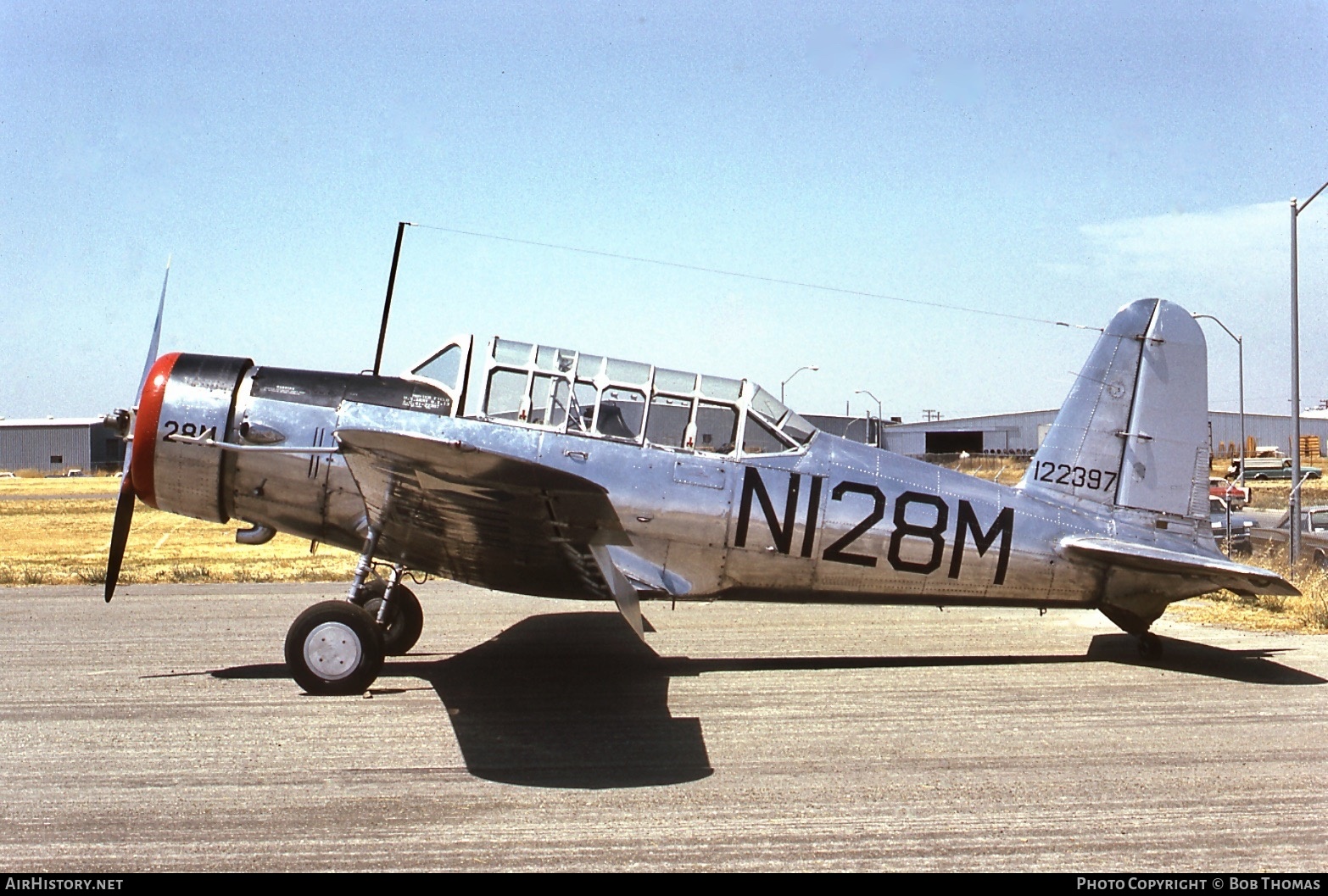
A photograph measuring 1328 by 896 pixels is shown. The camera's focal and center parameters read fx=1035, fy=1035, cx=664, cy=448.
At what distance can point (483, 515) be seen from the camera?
643cm

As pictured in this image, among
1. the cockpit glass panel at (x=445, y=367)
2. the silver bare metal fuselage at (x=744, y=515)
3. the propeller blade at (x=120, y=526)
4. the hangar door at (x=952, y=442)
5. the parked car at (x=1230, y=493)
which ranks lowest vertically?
the propeller blade at (x=120, y=526)

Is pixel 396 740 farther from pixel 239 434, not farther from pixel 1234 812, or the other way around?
pixel 1234 812

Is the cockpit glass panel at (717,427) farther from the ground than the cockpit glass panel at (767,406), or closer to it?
closer to it

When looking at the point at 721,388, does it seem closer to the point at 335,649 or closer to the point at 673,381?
the point at 673,381

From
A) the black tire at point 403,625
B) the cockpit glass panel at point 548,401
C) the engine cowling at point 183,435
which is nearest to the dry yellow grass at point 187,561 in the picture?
the black tire at point 403,625

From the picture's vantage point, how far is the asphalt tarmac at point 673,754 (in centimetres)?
453

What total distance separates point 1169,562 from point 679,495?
397 centimetres

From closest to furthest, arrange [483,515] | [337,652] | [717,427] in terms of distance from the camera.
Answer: [483,515] → [337,652] → [717,427]

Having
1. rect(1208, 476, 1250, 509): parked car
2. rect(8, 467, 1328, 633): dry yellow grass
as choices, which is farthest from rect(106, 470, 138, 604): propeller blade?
rect(1208, 476, 1250, 509): parked car

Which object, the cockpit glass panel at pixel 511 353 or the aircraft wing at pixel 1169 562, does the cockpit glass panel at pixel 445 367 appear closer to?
the cockpit glass panel at pixel 511 353

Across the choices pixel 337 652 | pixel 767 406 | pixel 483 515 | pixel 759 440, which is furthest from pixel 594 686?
pixel 767 406

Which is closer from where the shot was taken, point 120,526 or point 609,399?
point 609,399

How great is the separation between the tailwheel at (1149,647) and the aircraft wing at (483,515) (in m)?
4.76

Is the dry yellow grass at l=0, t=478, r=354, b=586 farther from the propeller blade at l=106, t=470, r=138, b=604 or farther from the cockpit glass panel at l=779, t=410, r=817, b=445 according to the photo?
the cockpit glass panel at l=779, t=410, r=817, b=445
